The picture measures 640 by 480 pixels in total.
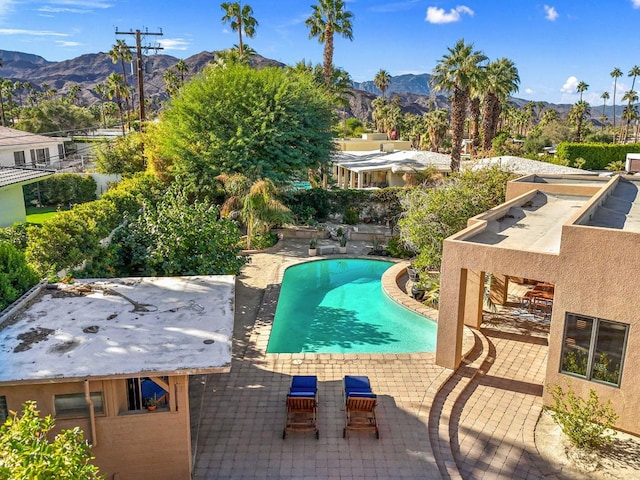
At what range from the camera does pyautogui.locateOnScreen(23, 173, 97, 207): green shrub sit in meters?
33.8

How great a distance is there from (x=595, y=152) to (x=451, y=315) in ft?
167

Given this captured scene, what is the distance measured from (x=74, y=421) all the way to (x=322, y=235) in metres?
20.8

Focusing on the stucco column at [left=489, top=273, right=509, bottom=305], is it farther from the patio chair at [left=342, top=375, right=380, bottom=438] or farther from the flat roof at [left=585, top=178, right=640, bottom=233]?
the patio chair at [left=342, top=375, right=380, bottom=438]

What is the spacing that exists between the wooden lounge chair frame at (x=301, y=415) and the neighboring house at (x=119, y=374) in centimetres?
223

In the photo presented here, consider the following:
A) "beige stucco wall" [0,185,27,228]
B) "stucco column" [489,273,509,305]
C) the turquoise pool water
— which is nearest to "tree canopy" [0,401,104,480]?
the turquoise pool water

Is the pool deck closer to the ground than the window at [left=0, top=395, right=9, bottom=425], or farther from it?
closer to the ground

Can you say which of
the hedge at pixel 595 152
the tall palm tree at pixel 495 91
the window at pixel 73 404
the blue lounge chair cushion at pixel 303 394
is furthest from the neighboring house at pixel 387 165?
the window at pixel 73 404

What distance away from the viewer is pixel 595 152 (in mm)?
53812

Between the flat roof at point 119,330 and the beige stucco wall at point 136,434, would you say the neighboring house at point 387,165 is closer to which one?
the flat roof at point 119,330

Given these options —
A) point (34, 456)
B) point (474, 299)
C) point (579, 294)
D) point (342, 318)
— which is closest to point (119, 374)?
point (34, 456)

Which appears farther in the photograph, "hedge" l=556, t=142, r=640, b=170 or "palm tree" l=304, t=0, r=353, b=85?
"hedge" l=556, t=142, r=640, b=170

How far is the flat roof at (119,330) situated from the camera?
25.7 ft

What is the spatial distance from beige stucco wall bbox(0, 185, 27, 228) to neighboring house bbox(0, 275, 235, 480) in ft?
48.6

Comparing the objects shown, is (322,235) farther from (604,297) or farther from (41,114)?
(41,114)
